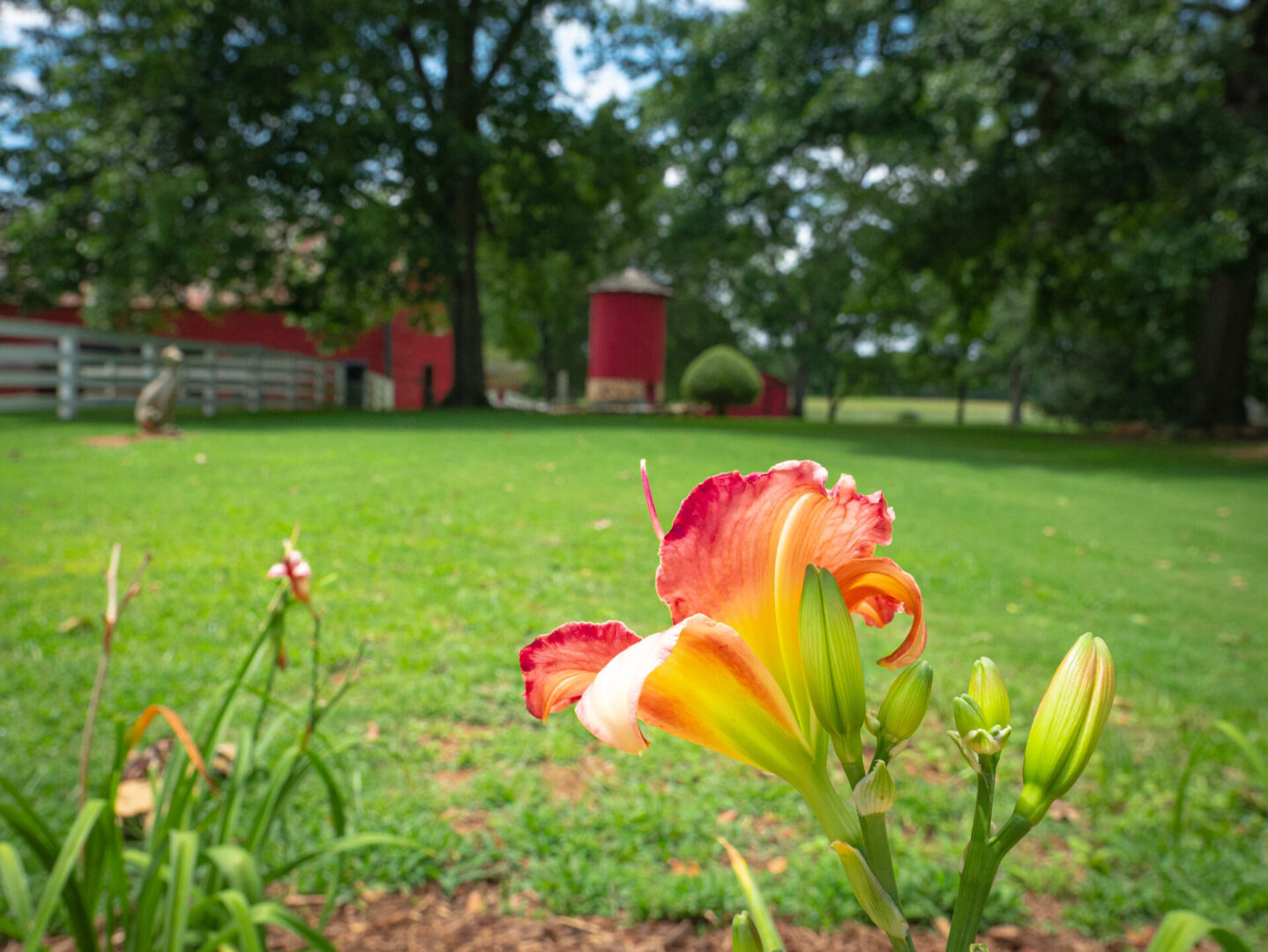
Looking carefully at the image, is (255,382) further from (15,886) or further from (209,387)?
(15,886)

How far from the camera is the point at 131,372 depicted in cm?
1509

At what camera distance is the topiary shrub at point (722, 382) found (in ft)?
87.2

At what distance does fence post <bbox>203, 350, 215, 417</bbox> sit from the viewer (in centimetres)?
1527

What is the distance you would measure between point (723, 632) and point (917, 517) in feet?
23.5

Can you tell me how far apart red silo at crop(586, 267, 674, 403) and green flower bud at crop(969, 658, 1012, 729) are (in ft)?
92.9

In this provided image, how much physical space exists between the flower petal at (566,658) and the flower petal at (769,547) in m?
0.03

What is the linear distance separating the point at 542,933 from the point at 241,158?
51.7 feet

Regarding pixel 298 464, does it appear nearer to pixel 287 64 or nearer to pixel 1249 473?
pixel 287 64

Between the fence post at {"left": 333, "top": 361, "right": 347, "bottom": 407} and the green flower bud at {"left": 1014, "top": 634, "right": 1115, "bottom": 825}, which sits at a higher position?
the fence post at {"left": 333, "top": 361, "right": 347, "bottom": 407}

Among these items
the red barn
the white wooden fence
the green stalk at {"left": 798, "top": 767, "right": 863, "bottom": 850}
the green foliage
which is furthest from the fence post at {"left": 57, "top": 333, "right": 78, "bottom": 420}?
the green stalk at {"left": 798, "top": 767, "right": 863, "bottom": 850}

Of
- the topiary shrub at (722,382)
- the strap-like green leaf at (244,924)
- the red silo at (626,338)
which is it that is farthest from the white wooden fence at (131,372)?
the strap-like green leaf at (244,924)

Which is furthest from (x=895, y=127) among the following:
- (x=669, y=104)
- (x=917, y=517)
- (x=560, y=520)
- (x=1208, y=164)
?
(x=560, y=520)

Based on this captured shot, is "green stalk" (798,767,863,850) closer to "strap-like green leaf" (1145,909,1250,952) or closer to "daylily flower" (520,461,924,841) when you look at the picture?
"daylily flower" (520,461,924,841)

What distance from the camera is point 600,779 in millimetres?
2869
